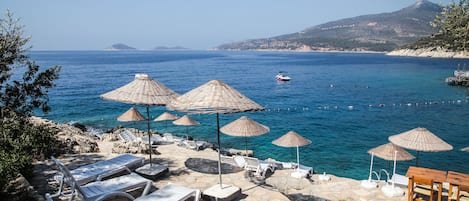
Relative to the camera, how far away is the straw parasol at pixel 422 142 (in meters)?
9.45

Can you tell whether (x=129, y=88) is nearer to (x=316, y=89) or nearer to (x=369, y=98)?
(x=369, y=98)

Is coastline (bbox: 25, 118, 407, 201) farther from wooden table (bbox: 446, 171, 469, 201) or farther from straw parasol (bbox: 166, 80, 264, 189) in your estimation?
wooden table (bbox: 446, 171, 469, 201)

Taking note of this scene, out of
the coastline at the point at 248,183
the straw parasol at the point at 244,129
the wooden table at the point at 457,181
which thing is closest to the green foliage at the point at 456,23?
the wooden table at the point at 457,181

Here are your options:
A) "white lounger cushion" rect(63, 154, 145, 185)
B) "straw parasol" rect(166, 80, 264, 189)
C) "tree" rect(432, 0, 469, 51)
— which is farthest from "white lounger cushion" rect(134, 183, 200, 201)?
"tree" rect(432, 0, 469, 51)

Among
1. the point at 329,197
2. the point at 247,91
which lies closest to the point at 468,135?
the point at 329,197

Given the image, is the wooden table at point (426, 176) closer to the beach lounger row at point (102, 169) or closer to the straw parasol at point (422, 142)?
the straw parasol at point (422, 142)

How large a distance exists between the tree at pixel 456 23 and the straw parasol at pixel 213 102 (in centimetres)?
717

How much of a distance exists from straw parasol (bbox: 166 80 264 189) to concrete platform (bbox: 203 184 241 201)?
0.50 ft

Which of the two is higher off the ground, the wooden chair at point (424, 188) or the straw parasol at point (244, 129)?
the straw parasol at point (244, 129)

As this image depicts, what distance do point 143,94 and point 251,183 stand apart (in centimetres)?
375

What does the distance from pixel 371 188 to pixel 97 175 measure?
8568 mm

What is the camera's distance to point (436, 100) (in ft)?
126

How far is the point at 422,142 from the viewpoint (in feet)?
31.6

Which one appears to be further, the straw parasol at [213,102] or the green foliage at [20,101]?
the green foliage at [20,101]
